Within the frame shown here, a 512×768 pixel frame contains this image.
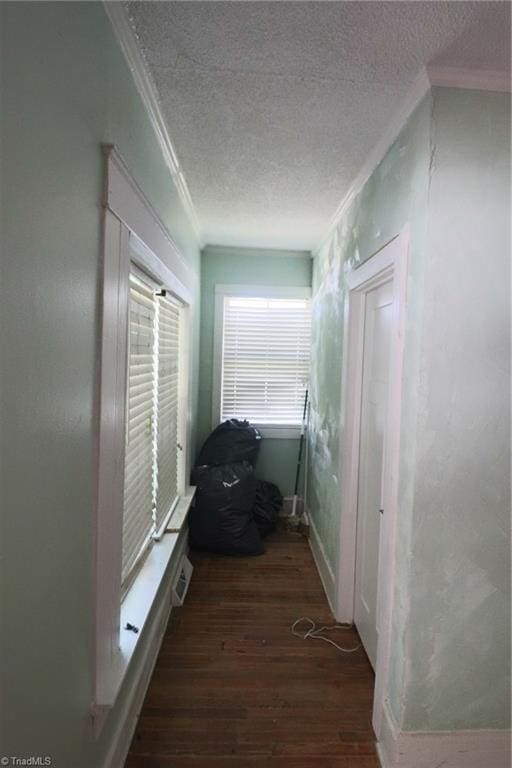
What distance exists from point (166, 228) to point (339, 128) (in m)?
0.89

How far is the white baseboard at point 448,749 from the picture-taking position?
56.7 inches

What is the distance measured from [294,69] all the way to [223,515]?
2.68 m

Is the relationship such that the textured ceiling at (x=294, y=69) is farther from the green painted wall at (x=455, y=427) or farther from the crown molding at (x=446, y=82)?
the green painted wall at (x=455, y=427)

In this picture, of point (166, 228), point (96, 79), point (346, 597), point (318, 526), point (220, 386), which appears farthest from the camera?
point (220, 386)

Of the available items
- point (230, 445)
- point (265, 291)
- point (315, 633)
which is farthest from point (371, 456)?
→ point (265, 291)

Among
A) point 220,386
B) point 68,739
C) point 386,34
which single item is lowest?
point 68,739

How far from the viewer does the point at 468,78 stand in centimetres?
132

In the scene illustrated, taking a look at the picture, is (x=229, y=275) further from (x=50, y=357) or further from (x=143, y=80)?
(x=50, y=357)

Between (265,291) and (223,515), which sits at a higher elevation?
(265,291)

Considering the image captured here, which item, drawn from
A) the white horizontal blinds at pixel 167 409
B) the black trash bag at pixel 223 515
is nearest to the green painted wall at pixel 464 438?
the white horizontal blinds at pixel 167 409

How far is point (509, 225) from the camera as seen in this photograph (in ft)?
4.51

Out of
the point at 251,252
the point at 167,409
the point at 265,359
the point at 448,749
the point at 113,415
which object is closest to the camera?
the point at 113,415

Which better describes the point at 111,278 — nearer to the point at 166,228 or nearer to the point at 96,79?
the point at 96,79

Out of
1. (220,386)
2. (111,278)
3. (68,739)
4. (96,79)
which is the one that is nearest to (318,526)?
(220,386)
